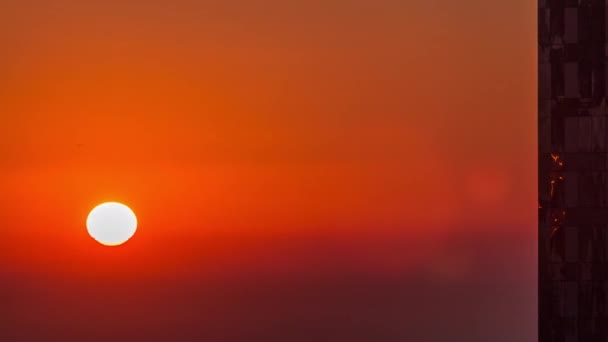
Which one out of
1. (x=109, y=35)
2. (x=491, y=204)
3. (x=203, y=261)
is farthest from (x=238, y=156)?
(x=491, y=204)

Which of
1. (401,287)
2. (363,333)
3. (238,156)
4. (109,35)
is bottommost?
(363,333)

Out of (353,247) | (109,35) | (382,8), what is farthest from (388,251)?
(109,35)

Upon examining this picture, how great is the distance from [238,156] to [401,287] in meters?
1.75

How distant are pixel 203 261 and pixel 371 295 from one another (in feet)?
4.74

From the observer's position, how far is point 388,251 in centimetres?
504

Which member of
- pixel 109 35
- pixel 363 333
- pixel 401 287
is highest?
pixel 109 35

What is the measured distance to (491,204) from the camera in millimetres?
5008

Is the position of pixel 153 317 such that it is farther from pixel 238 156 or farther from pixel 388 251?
Result: pixel 388 251
